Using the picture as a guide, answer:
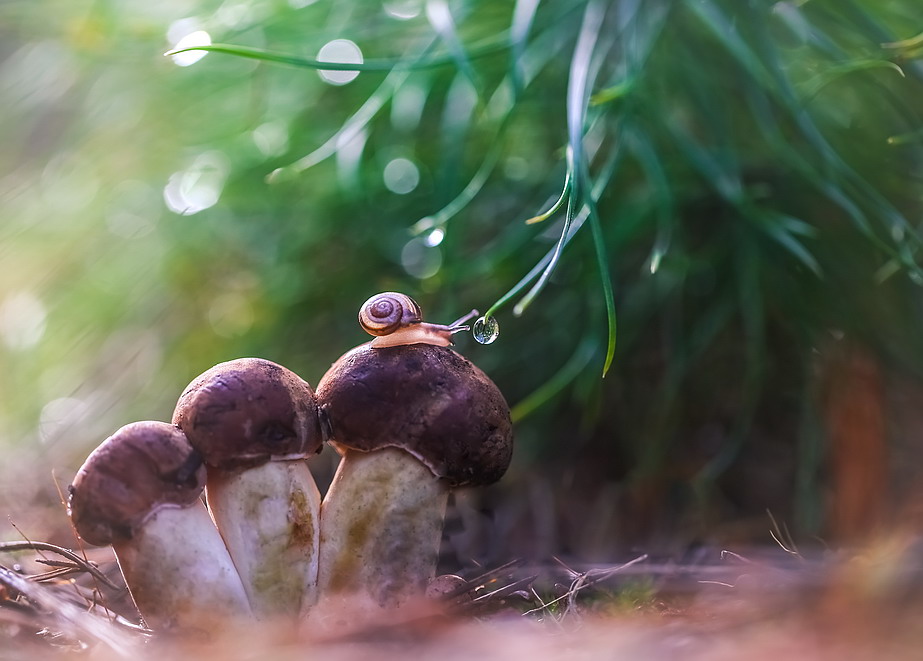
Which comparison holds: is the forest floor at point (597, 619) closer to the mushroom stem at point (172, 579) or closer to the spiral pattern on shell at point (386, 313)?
the mushroom stem at point (172, 579)

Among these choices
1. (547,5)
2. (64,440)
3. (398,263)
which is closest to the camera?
(547,5)

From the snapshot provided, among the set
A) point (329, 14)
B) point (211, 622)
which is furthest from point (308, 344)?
point (211, 622)

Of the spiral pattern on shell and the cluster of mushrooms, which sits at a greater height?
the spiral pattern on shell

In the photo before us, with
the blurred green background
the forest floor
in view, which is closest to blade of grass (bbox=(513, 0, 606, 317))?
the blurred green background

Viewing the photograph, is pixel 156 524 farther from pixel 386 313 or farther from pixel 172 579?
pixel 386 313

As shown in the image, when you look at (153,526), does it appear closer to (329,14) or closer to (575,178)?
(575,178)

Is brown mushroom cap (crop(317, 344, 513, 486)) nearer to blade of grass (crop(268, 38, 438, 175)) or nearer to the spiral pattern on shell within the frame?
the spiral pattern on shell
